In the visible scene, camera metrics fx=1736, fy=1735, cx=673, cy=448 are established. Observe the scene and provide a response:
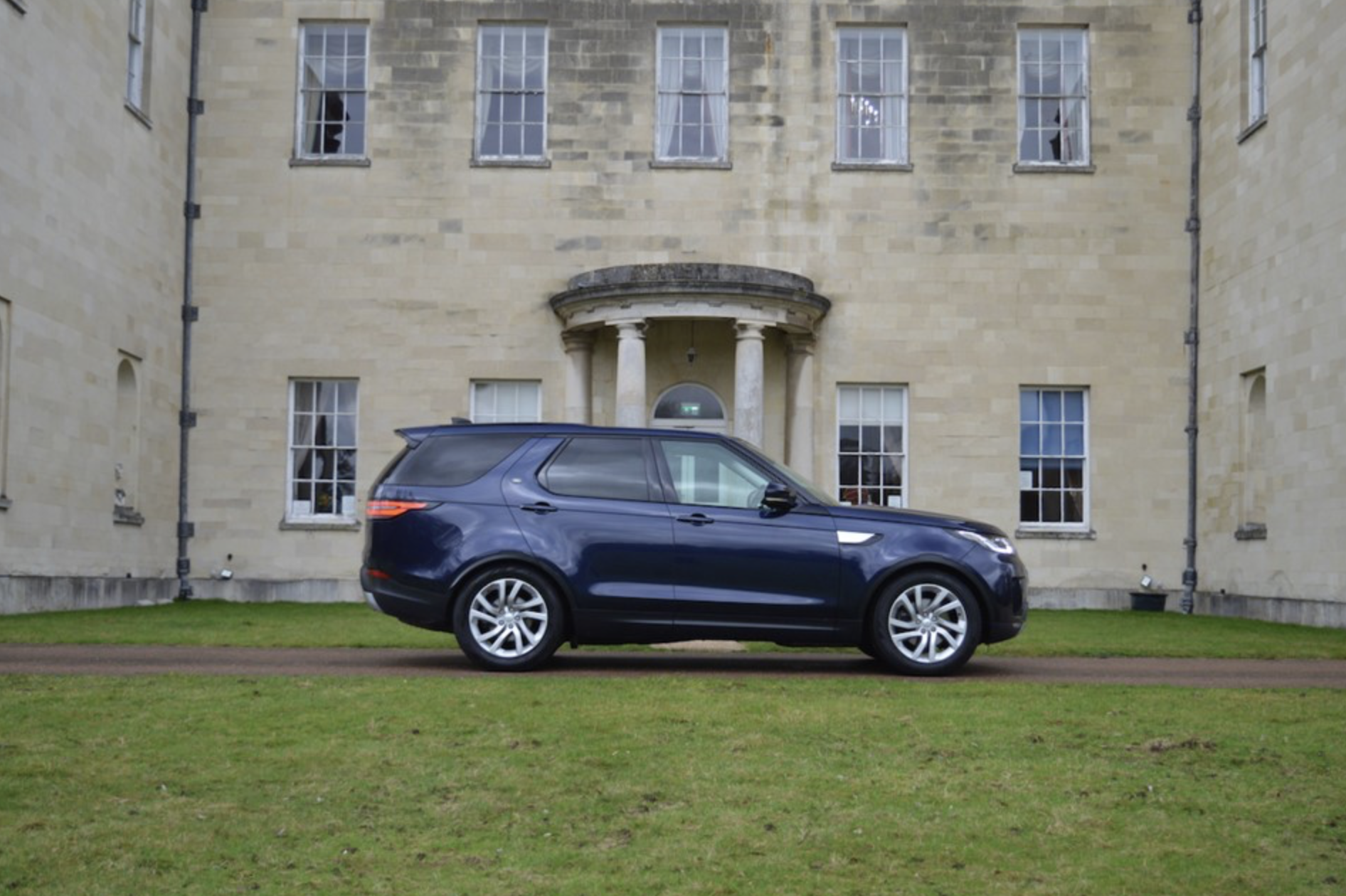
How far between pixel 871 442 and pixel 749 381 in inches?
106

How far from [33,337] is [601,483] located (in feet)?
33.1

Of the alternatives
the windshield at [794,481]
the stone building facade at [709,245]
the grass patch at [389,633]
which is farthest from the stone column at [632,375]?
the windshield at [794,481]

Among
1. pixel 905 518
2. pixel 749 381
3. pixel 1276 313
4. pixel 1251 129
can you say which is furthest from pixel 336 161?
pixel 905 518

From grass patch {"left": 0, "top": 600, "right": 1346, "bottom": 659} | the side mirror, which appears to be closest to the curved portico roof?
grass patch {"left": 0, "top": 600, "right": 1346, "bottom": 659}

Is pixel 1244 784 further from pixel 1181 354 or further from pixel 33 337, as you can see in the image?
pixel 1181 354

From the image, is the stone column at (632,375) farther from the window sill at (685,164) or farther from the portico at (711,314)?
the window sill at (685,164)

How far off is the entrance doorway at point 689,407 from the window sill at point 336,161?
543 centimetres

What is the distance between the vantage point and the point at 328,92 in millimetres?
25047

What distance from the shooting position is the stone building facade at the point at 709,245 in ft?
80.1

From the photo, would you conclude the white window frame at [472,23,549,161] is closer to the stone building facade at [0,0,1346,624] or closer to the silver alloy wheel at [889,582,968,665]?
the stone building facade at [0,0,1346,624]

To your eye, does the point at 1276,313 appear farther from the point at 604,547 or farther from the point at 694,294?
the point at 604,547

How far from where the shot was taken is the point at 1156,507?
24.5 metres

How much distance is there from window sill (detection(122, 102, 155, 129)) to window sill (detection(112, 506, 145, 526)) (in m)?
5.13

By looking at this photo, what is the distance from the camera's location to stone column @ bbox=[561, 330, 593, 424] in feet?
79.2
